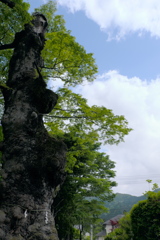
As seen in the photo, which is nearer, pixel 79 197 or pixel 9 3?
pixel 9 3

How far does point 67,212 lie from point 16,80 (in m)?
15.0

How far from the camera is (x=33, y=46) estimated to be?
240 inches

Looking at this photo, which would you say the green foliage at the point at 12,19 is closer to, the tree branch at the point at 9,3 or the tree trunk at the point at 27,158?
the tree branch at the point at 9,3

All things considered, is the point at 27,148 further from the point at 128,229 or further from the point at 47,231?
the point at 128,229

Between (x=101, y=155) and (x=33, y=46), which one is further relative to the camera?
(x=101, y=155)

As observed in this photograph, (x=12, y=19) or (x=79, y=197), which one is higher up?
(x=12, y=19)

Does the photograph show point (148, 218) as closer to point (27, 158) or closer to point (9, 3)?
point (27, 158)

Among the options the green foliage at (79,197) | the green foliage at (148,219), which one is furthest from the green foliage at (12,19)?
the green foliage at (79,197)

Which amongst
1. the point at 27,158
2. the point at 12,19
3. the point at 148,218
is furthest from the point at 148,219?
the point at 12,19

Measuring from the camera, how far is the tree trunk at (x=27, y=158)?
376 cm

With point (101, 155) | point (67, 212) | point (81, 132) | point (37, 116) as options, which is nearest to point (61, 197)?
point (67, 212)

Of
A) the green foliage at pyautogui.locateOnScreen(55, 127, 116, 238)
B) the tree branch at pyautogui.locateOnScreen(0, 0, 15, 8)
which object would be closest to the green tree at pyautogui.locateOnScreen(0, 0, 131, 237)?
the tree branch at pyautogui.locateOnScreen(0, 0, 15, 8)

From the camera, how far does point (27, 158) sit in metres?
4.31

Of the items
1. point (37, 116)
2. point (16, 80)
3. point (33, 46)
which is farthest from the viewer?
point (33, 46)
